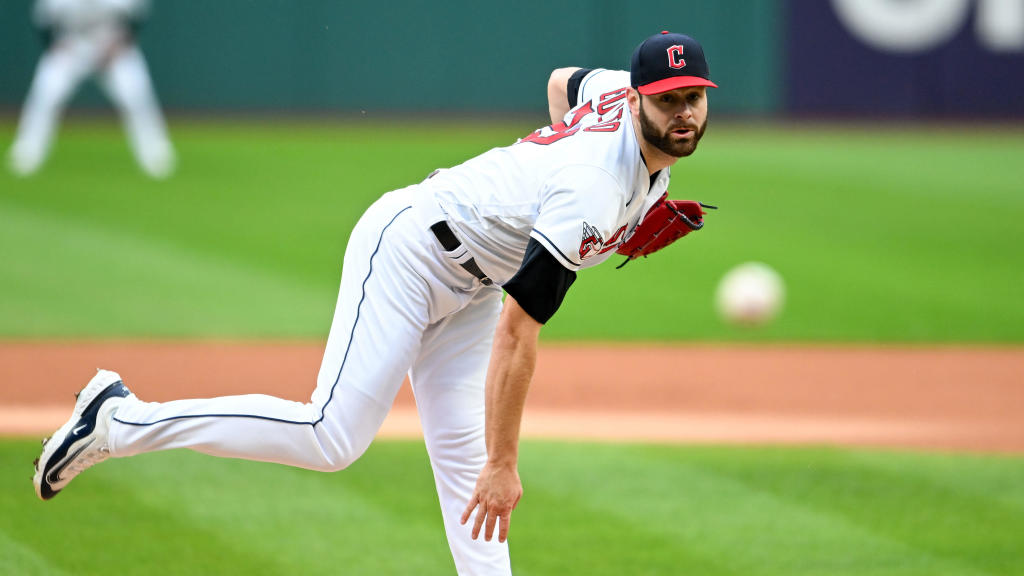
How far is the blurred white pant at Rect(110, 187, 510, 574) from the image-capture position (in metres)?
3.85

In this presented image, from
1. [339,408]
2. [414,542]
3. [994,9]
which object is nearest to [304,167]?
[994,9]

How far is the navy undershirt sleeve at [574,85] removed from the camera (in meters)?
4.40

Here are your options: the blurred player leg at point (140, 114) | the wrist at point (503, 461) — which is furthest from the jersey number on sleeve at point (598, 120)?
the blurred player leg at point (140, 114)

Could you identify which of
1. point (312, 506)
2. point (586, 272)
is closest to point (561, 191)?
point (312, 506)

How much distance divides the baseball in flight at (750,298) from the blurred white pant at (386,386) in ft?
20.4

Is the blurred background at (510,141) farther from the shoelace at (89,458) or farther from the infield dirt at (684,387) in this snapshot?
the shoelace at (89,458)

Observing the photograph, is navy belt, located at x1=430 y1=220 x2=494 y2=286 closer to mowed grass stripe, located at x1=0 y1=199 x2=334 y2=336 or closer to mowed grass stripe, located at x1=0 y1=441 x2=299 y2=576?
mowed grass stripe, located at x1=0 y1=441 x2=299 y2=576

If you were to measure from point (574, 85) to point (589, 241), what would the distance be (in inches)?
37.8

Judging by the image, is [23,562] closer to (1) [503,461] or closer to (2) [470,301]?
(2) [470,301]

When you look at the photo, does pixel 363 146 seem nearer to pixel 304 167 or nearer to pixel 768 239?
pixel 304 167

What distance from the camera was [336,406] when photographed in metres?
3.85

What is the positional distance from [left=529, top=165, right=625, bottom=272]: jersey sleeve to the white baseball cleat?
144cm

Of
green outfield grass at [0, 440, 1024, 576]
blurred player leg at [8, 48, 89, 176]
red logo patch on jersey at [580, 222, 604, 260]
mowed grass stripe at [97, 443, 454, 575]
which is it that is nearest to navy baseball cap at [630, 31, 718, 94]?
red logo patch on jersey at [580, 222, 604, 260]

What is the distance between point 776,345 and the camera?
31.3 feet
